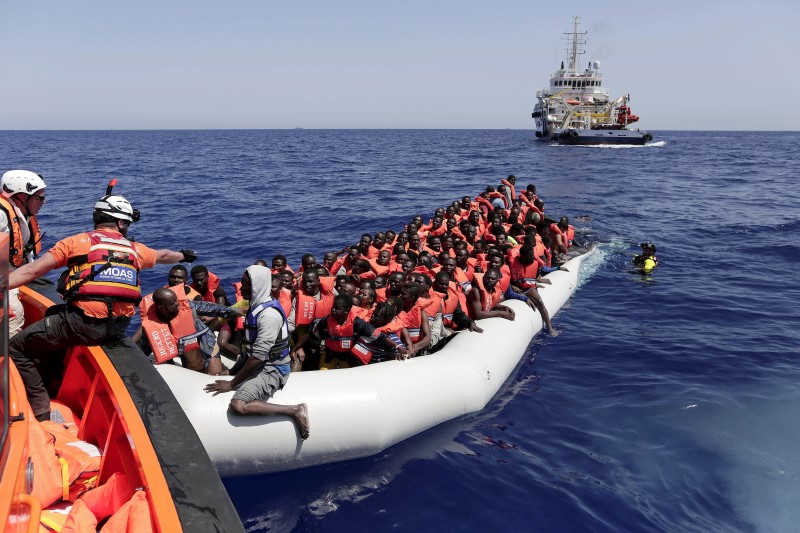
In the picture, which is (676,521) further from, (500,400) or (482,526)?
(500,400)

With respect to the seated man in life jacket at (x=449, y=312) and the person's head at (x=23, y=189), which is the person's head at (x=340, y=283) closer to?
the seated man in life jacket at (x=449, y=312)

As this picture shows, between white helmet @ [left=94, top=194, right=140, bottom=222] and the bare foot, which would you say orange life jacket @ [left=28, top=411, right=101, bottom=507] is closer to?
white helmet @ [left=94, top=194, right=140, bottom=222]

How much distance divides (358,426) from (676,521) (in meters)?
2.90

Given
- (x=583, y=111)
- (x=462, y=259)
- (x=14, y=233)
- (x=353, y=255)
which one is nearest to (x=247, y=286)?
(x=14, y=233)

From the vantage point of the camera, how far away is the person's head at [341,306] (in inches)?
223

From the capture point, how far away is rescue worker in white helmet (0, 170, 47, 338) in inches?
152

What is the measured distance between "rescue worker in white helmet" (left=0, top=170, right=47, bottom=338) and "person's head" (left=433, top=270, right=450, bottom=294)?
14.3ft

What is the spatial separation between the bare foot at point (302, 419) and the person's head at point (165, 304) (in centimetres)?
148

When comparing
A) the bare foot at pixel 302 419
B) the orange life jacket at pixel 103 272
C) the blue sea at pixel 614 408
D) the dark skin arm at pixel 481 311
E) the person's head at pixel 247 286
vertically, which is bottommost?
the blue sea at pixel 614 408

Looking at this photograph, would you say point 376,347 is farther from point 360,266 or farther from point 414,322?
point 360,266

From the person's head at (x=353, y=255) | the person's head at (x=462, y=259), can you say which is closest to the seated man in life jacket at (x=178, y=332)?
the person's head at (x=353, y=255)

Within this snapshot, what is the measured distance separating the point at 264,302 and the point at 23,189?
76.2 inches

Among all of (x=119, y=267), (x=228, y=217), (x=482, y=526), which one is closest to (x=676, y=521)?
(x=482, y=526)

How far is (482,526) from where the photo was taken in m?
4.66
